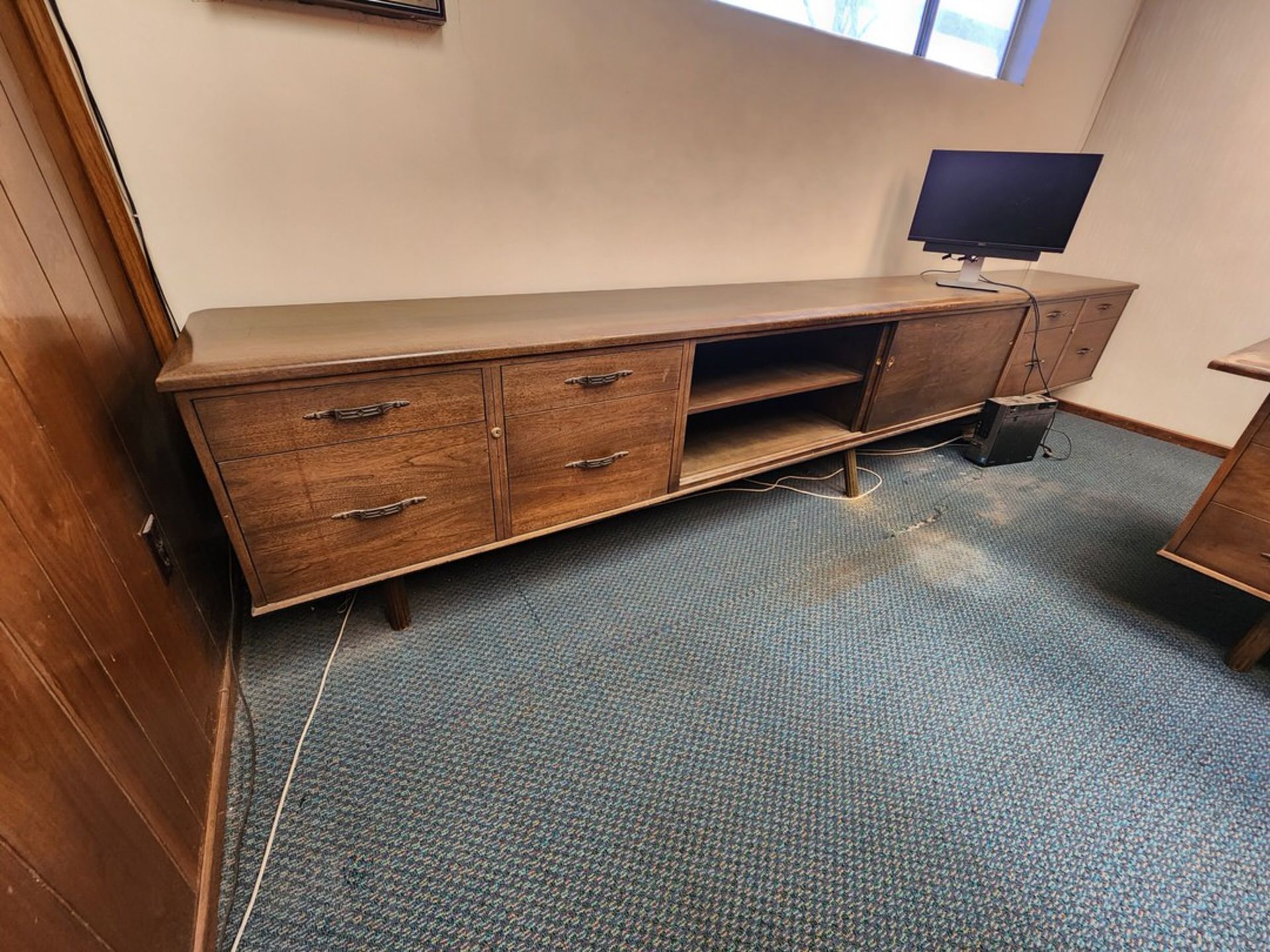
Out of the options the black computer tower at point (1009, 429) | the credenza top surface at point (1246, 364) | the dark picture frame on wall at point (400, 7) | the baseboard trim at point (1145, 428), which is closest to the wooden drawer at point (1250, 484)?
the credenza top surface at point (1246, 364)

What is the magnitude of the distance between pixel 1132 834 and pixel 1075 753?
0.15m

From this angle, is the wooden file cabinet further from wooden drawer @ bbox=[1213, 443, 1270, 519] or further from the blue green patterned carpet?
the blue green patterned carpet

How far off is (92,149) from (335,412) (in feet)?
2.22

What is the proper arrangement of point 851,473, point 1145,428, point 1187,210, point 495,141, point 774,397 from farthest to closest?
point 1145,428 < point 1187,210 < point 851,473 < point 774,397 < point 495,141

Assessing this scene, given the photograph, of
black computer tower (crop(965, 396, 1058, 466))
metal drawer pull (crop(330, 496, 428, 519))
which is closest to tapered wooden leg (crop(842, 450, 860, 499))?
black computer tower (crop(965, 396, 1058, 466))

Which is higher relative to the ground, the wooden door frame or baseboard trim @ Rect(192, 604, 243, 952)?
the wooden door frame

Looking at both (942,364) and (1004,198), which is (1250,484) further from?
(1004,198)

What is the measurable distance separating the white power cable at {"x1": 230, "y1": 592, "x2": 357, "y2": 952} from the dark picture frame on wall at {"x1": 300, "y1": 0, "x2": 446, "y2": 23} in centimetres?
132

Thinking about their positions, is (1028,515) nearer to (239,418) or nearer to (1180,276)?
(1180,276)

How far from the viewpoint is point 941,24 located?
6.76 ft

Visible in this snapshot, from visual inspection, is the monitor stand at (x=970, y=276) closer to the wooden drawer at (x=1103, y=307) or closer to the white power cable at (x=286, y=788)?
the wooden drawer at (x=1103, y=307)

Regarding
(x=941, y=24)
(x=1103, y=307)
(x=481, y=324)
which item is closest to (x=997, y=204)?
(x=941, y=24)

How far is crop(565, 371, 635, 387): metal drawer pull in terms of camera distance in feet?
3.77

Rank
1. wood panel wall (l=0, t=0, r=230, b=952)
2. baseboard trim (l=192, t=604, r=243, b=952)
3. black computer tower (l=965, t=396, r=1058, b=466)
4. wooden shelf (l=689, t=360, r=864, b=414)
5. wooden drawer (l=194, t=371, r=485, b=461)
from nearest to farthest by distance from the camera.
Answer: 1. wood panel wall (l=0, t=0, r=230, b=952)
2. baseboard trim (l=192, t=604, r=243, b=952)
3. wooden drawer (l=194, t=371, r=485, b=461)
4. wooden shelf (l=689, t=360, r=864, b=414)
5. black computer tower (l=965, t=396, r=1058, b=466)
